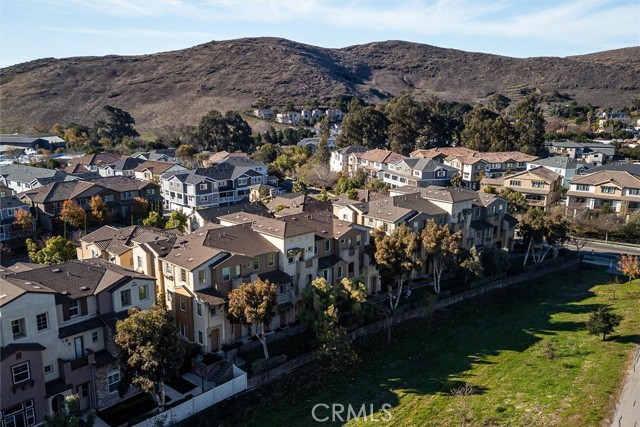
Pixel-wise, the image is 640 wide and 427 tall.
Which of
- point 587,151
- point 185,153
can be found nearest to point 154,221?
point 185,153

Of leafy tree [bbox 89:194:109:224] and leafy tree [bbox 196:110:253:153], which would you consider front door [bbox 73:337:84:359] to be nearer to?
leafy tree [bbox 89:194:109:224]

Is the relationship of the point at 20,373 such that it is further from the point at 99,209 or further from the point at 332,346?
the point at 99,209

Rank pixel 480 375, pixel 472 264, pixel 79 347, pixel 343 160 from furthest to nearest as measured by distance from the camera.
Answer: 1. pixel 343 160
2. pixel 472 264
3. pixel 480 375
4. pixel 79 347

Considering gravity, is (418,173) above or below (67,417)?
above

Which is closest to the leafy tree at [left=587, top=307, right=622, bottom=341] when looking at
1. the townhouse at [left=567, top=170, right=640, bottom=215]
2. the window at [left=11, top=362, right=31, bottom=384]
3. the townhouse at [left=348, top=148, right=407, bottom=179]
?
the townhouse at [left=567, top=170, right=640, bottom=215]

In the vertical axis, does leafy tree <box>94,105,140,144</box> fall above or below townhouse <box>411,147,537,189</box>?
above

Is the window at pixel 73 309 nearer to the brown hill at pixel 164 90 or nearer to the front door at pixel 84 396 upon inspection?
the front door at pixel 84 396

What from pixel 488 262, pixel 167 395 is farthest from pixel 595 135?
pixel 167 395
